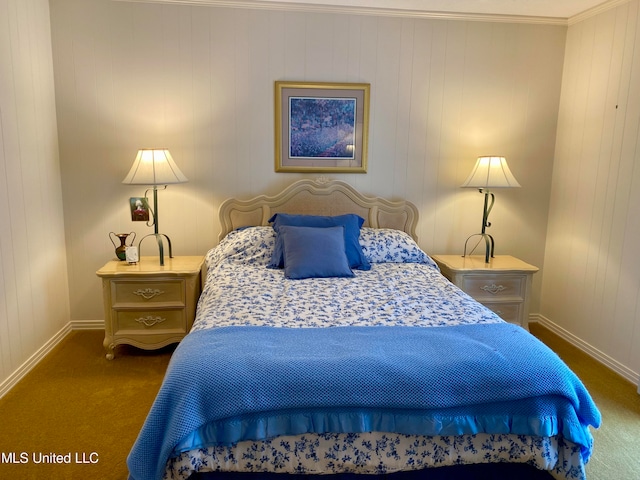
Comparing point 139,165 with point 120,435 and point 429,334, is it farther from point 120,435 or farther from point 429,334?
point 429,334

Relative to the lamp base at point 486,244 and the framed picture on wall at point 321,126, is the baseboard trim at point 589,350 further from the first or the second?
the framed picture on wall at point 321,126

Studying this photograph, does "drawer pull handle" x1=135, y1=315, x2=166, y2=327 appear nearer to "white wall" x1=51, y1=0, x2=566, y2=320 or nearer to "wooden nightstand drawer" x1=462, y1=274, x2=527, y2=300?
"white wall" x1=51, y1=0, x2=566, y2=320

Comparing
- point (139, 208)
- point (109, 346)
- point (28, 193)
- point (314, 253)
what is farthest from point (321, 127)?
point (109, 346)

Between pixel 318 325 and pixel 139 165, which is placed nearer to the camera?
pixel 318 325

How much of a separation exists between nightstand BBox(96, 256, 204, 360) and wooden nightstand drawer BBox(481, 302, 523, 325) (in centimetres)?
214

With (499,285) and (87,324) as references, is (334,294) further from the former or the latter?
(87,324)

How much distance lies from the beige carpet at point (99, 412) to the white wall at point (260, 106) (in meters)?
0.75

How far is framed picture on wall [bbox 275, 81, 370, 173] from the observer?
361 centimetres

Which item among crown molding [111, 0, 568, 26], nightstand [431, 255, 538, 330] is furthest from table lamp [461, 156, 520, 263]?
crown molding [111, 0, 568, 26]

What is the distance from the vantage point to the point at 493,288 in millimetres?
3404

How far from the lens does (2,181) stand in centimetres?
274

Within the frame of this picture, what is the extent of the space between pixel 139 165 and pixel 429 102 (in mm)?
2233

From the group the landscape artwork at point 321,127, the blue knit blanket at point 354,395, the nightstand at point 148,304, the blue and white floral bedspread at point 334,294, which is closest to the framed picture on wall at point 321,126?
the landscape artwork at point 321,127

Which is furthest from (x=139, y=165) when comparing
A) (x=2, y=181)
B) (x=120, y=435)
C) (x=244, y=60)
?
(x=120, y=435)
